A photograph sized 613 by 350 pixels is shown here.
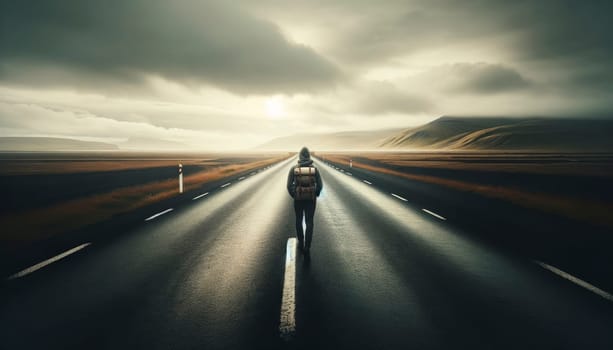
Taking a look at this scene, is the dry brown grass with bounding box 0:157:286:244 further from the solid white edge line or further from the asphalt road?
the solid white edge line

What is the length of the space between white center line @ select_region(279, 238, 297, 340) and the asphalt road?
0.06 ft

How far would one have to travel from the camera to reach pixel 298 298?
416 centimetres

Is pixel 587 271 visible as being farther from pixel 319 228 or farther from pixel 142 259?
pixel 142 259

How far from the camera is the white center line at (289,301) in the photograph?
3387mm

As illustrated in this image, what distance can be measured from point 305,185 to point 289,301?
8.42ft

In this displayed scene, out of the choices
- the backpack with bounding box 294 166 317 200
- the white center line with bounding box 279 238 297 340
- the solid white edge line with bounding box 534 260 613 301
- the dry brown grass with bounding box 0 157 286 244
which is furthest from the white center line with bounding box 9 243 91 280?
the solid white edge line with bounding box 534 260 613 301

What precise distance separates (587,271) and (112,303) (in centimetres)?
726

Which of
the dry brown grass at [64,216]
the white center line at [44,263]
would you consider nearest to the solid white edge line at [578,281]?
the white center line at [44,263]

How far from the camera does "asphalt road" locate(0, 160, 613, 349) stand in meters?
3.24

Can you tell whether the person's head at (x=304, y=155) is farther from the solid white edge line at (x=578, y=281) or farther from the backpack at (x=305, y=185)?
the solid white edge line at (x=578, y=281)

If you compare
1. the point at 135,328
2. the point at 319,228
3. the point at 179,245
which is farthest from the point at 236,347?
the point at 319,228

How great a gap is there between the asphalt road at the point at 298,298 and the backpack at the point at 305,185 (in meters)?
1.14

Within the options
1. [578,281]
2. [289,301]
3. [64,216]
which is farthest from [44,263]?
[578,281]

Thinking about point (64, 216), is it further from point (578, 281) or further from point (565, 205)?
point (565, 205)
